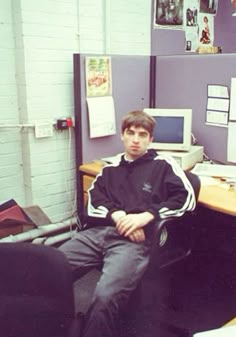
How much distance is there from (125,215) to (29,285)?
27.9 inches

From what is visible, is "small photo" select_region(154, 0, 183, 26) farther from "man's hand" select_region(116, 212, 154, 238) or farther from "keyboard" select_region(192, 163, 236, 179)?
"man's hand" select_region(116, 212, 154, 238)

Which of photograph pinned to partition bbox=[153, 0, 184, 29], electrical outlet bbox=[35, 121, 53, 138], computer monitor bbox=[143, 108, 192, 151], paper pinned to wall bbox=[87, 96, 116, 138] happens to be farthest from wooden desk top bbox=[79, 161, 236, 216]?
photograph pinned to partition bbox=[153, 0, 184, 29]

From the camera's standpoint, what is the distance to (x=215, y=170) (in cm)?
234

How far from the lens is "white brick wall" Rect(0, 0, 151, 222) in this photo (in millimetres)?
2584

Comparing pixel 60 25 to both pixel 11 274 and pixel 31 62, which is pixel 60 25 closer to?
pixel 31 62

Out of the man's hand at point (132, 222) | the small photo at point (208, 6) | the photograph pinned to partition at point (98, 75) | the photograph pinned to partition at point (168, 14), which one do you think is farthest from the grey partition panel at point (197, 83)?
the small photo at point (208, 6)

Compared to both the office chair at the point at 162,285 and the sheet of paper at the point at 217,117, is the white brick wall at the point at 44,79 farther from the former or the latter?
the office chair at the point at 162,285

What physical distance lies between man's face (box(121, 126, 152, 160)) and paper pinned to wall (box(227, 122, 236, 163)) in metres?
0.64

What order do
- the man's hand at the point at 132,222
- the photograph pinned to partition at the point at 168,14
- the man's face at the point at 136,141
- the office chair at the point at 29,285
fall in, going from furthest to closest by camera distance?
1. the photograph pinned to partition at the point at 168,14
2. the man's face at the point at 136,141
3. the man's hand at the point at 132,222
4. the office chair at the point at 29,285

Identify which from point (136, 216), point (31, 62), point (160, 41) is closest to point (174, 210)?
point (136, 216)

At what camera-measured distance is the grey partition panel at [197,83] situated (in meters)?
2.45

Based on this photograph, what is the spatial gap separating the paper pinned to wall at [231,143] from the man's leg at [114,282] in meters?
0.88

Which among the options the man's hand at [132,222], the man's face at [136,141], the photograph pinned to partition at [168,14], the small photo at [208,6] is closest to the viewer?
the man's hand at [132,222]

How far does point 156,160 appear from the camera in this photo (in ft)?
6.54
